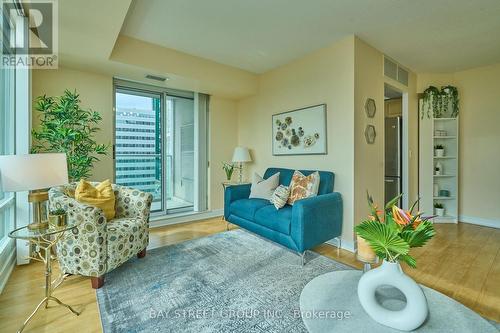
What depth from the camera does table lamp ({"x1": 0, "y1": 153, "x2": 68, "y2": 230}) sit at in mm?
1616

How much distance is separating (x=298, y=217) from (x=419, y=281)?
4.02 feet

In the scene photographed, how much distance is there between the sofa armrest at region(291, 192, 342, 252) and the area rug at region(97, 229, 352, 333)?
26cm

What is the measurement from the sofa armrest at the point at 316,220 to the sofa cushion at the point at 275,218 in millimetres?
100

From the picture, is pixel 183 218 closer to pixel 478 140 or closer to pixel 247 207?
pixel 247 207

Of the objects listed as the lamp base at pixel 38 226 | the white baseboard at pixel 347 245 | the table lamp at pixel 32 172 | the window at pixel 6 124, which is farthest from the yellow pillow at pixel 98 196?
the white baseboard at pixel 347 245

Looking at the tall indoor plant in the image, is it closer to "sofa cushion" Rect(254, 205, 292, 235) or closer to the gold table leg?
the gold table leg

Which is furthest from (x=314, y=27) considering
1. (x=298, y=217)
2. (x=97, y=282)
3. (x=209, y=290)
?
(x=97, y=282)

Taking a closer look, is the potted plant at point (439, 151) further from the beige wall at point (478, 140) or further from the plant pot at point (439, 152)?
the beige wall at point (478, 140)

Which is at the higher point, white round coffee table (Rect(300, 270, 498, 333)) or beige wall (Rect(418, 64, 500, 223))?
beige wall (Rect(418, 64, 500, 223))

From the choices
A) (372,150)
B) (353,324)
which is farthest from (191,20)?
(353,324)

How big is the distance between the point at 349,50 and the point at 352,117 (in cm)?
84

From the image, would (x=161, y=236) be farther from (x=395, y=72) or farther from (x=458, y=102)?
(x=458, y=102)

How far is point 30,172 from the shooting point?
1.68 m

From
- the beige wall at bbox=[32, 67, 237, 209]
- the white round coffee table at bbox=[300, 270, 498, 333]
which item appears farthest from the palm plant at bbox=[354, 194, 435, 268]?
the beige wall at bbox=[32, 67, 237, 209]
